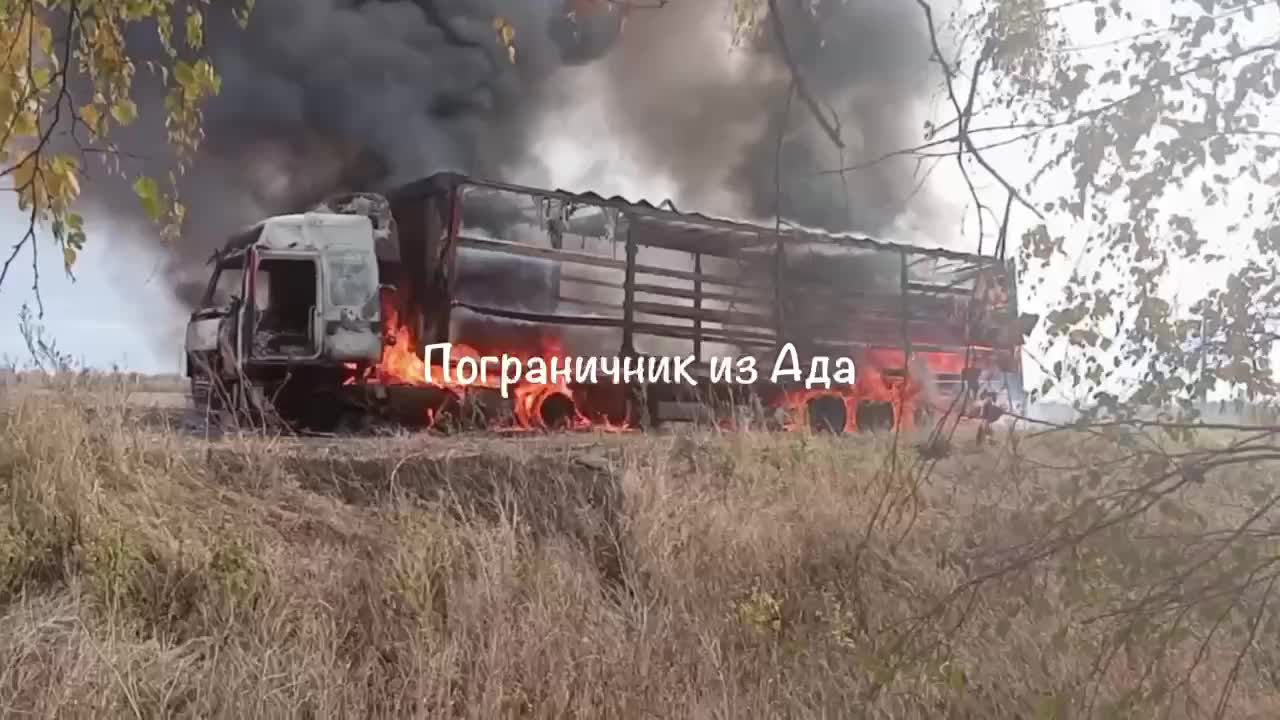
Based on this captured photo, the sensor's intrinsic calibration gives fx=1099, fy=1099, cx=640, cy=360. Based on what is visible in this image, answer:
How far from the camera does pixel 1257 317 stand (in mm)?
2188

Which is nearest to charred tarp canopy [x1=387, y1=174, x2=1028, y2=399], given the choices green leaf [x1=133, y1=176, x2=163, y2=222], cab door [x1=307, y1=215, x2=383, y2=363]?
cab door [x1=307, y1=215, x2=383, y2=363]

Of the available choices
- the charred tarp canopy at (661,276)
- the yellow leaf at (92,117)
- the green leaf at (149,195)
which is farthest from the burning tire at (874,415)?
the green leaf at (149,195)

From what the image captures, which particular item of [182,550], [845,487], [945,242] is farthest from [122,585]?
[945,242]

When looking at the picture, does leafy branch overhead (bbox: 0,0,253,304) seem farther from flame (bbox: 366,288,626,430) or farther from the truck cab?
flame (bbox: 366,288,626,430)

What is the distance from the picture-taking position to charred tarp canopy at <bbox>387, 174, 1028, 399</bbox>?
15.1 ft

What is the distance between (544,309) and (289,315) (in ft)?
3.40

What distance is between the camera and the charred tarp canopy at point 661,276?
4594 millimetres

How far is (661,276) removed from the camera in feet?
16.7

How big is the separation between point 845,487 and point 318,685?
218cm

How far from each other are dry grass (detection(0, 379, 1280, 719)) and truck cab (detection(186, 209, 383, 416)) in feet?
1.46

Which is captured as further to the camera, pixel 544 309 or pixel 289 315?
pixel 544 309

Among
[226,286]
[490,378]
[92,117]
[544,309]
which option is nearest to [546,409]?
[490,378]

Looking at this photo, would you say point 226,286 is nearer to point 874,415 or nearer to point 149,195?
point 149,195

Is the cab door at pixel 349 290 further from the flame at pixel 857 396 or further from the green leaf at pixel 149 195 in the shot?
the green leaf at pixel 149 195
